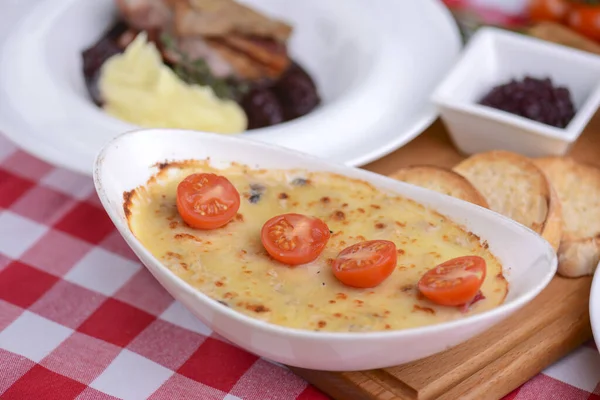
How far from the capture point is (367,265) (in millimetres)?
2324

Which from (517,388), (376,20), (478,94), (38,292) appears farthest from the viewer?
(376,20)

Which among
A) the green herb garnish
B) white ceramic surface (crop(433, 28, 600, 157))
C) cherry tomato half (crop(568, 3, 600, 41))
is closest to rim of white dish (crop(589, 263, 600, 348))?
white ceramic surface (crop(433, 28, 600, 157))

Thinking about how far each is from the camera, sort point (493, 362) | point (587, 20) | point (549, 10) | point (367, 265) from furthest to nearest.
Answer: point (549, 10), point (587, 20), point (493, 362), point (367, 265)

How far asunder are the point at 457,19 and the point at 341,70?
897 millimetres

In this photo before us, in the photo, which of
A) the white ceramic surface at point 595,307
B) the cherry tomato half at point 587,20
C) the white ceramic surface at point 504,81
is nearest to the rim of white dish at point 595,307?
the white ceramic surface at point 595,307

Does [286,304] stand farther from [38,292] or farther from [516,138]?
[516,138]

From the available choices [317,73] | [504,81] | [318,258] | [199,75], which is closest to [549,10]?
[504,81]

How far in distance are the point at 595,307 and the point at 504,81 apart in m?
1.78

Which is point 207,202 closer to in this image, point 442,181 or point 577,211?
point 442,181

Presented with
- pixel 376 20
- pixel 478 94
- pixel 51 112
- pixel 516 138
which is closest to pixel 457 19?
pixel 376 20

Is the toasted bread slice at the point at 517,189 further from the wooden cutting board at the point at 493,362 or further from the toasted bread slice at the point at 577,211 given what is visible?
the wooden cutting board at the point at 493,362

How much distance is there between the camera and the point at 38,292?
3.16 metres

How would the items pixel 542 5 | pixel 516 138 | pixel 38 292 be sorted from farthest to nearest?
1. pixel 542 5
2. pixel 516 138
3. pixel 38 292

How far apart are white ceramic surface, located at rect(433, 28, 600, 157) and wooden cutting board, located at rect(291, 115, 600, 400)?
0.79 m
